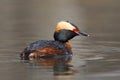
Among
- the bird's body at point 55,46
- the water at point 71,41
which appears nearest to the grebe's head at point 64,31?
the bird's body at point 55,46

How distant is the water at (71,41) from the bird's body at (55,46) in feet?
1.03

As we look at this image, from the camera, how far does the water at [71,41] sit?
14.3 metres

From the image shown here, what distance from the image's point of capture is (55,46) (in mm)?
16703

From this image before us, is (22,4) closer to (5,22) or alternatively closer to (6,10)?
(6,10)

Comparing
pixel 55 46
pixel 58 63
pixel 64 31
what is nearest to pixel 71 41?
pixel 64 31

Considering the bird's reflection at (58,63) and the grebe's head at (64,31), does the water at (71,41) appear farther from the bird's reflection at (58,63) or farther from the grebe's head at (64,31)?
the grebe's head at (64,31)

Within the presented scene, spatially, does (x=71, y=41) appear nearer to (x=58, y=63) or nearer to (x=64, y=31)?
(x=64, y=31)

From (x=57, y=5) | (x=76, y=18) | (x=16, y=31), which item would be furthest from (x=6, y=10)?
(x=16, y=31)

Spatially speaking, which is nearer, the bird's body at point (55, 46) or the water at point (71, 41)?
the water at point (71, 41)

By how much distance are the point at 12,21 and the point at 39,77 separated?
45.1 feet

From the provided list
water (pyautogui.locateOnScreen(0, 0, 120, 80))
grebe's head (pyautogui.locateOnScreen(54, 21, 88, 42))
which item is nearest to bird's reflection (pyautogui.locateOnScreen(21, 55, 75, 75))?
water (pyautogui.locateOnScreen(0, 0, 120, 80))

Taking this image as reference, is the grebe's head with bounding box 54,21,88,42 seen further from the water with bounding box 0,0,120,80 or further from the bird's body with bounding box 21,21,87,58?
the water with bounding box 0,0,120,80

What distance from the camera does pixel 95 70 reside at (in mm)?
14516

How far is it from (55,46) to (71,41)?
131 inches
